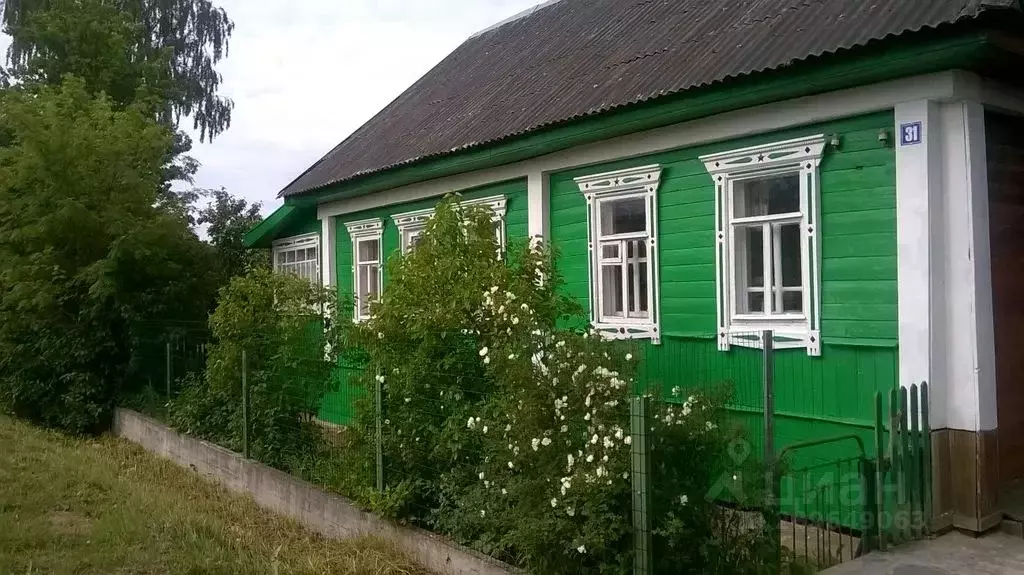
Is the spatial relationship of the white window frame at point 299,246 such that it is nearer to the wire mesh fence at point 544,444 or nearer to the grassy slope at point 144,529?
the wire mesh fence at point 544,444

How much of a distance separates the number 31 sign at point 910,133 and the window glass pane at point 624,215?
244cm

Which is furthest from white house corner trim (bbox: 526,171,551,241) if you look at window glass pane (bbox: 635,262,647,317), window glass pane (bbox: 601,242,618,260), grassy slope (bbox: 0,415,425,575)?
grassy slope (bbox: 0,415,425,575)

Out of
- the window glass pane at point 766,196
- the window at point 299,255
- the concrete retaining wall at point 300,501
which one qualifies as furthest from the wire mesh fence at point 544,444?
the window at point 299,255

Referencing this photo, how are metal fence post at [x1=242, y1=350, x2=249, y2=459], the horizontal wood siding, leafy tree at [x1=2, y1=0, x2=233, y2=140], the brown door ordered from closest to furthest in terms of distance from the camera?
the brown door, metal fence post at [x1=242, y1=350, x2=249, y2=459], the horizontal wood siding, leafy tree at [x1=2, y1=0, x2=233, y2=140]

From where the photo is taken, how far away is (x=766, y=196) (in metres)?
6.42

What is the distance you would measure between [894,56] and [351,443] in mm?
4658

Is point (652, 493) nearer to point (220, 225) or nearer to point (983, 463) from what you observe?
point (983, 463)

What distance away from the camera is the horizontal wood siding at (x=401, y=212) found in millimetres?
8922

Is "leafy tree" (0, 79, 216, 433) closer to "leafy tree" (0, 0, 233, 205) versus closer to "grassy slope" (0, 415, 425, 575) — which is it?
"leafy tree" (0, 0, 233, 205)

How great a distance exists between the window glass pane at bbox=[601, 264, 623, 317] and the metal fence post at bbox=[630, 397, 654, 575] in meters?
3.77

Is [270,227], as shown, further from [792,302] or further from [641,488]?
[641,488]

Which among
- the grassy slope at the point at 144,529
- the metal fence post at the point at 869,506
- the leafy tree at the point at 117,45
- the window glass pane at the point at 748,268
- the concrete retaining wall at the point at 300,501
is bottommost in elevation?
the grassy slope at the point at 144,529

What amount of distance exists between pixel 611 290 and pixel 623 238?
55 centimetres

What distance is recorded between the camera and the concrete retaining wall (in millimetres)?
5223
